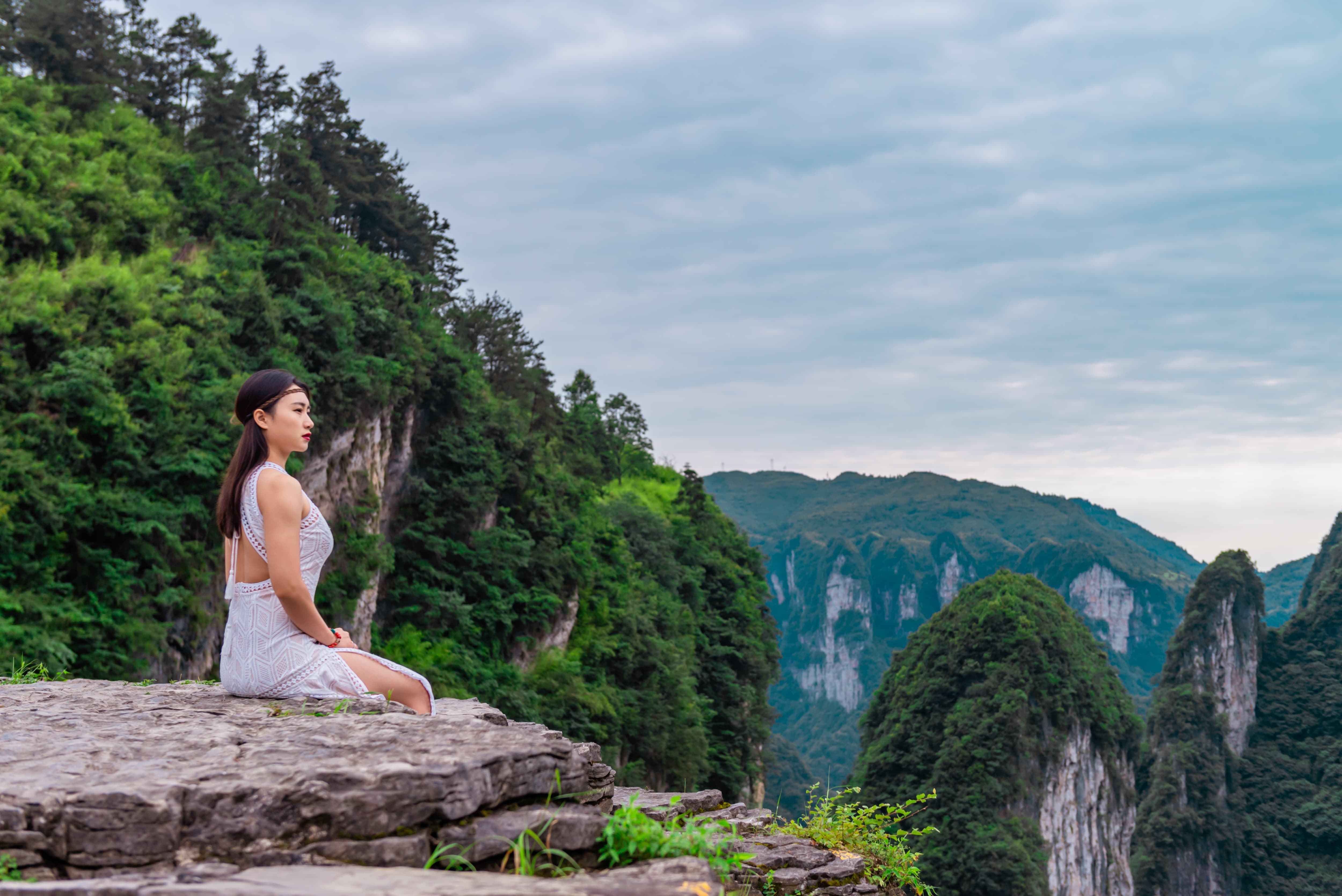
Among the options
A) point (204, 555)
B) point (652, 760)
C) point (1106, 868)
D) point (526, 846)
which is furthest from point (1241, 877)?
point (526, 846)

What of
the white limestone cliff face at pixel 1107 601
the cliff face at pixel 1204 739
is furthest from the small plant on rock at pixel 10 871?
the white limestone cliff face at pixel 1107 601

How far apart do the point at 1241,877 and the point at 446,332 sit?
6054cm

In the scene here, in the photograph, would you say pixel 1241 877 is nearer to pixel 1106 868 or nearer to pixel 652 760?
pixel 1106 868

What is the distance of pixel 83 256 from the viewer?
15.2 meters

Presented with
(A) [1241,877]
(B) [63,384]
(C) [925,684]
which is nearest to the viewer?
(B) [63,384]

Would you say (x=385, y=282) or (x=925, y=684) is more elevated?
(x=385, y=282)

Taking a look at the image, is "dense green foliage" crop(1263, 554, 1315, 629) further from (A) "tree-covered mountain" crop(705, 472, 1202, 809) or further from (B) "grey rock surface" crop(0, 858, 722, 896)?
(B) "grey rock surface" crop(0, 858, 722, 896)

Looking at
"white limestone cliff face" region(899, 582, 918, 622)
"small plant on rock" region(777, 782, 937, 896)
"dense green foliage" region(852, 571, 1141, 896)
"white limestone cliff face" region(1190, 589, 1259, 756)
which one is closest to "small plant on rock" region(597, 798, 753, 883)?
"small plant on rock" region(777, 782, 937, 896)

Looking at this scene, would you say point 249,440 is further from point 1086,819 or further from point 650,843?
point 1086,819

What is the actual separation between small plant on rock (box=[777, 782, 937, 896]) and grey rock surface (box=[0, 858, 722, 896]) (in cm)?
394

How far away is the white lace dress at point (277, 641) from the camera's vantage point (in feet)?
13.6

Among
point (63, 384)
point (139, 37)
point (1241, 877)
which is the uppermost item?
point (139, 37)

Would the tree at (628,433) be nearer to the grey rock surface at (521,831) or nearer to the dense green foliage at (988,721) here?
the dense green foliage at (988,721)

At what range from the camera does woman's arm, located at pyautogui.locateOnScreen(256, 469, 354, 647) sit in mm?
4016
